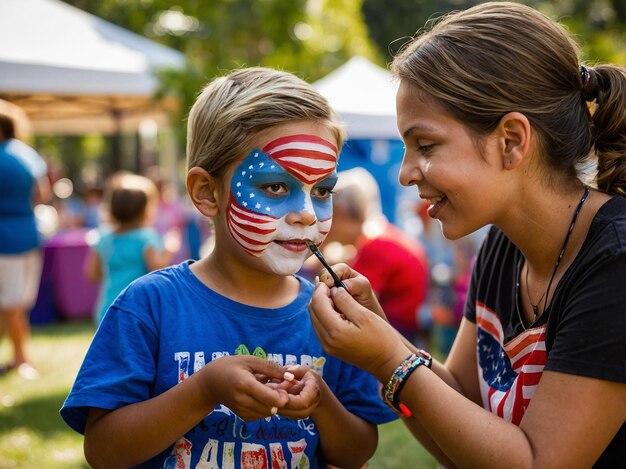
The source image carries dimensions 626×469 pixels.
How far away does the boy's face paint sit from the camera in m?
1.91

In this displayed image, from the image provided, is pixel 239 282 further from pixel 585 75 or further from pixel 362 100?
pixel 362 100

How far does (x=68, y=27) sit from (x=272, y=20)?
2.35 metres

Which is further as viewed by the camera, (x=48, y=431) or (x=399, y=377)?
(x=48, y=431)

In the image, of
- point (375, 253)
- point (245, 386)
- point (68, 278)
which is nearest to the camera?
point (245, 386)

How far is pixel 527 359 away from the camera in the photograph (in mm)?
1897

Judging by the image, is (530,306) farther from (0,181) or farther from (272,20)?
(272,20)

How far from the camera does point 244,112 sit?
1.91m

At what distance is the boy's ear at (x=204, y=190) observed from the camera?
78.9 inches

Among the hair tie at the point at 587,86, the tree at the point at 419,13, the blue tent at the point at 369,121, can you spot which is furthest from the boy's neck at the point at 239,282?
the tree at the point at 419,13

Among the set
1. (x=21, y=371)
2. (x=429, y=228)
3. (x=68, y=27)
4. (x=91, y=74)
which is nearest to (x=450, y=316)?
(x=429, y=228)

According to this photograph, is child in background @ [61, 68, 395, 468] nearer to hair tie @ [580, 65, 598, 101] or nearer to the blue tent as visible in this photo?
hair tie @ [580, 65, 598, 101]

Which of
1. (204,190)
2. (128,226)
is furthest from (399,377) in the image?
(128,226)

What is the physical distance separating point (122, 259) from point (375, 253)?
1775mm

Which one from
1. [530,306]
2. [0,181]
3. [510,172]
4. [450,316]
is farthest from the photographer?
[450,316]
